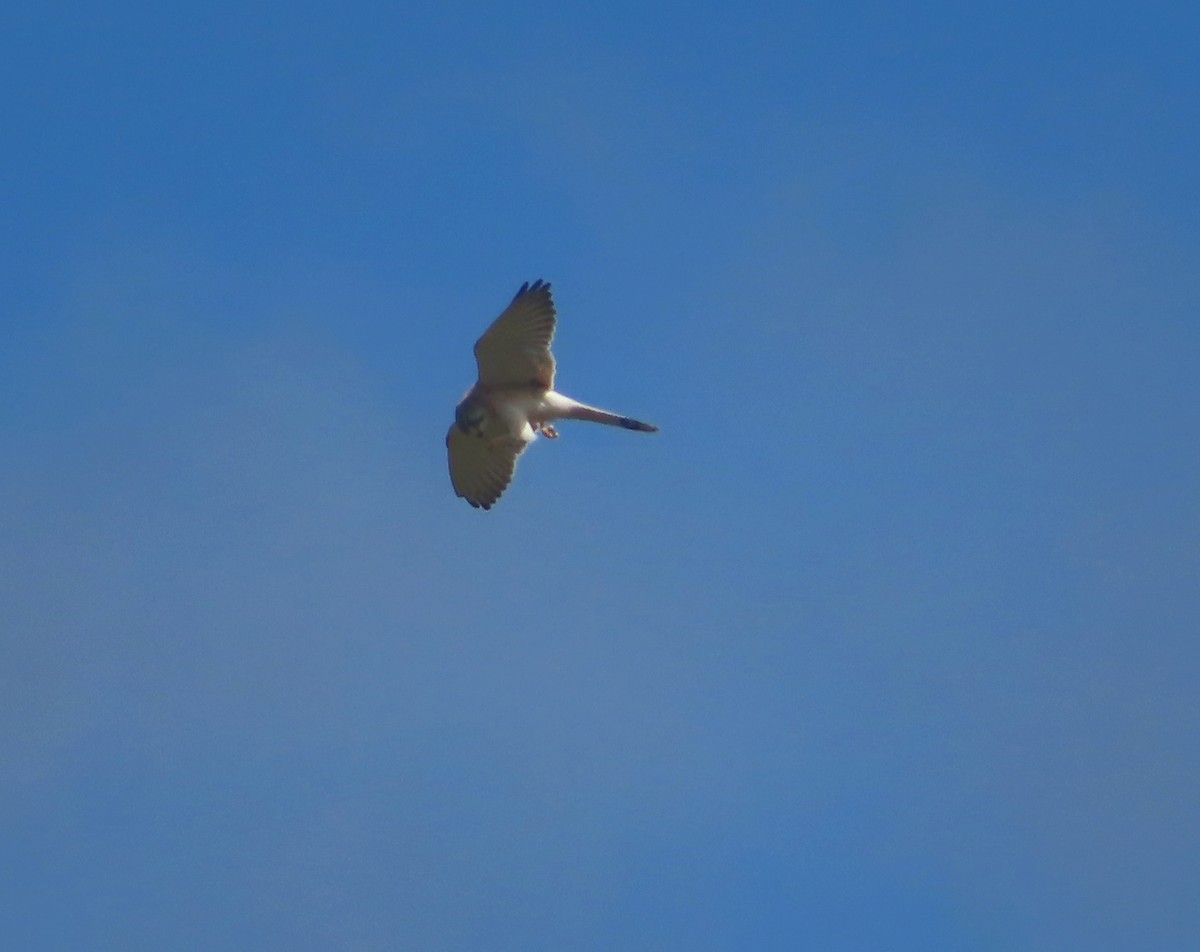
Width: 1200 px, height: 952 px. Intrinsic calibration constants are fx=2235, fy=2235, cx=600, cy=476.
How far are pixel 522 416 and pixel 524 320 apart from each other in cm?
133

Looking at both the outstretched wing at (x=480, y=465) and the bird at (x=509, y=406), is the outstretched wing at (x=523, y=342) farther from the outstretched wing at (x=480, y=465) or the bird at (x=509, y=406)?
the outstretched wing at (x=480, y=465)

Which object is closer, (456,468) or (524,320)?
(524,320)

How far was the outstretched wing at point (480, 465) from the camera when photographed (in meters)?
26.4

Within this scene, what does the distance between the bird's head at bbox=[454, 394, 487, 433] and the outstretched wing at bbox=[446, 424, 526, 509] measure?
130 millimetres

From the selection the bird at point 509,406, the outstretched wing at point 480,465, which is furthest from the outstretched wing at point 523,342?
the outstretched wing at point 480,465

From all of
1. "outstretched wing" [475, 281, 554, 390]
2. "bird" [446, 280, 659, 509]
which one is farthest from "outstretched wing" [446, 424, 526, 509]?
"outstretched wing" [475, 281, 554, 390]

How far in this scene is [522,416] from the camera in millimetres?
25922

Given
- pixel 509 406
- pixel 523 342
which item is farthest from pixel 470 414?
pixel 523 342

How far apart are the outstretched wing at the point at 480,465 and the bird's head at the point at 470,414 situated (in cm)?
13

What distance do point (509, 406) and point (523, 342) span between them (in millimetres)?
939

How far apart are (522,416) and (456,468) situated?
4.66 feet

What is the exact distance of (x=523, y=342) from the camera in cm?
2523

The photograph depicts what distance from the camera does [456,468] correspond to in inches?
1059

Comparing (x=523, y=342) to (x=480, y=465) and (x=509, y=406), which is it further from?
(x=480, y=465)
